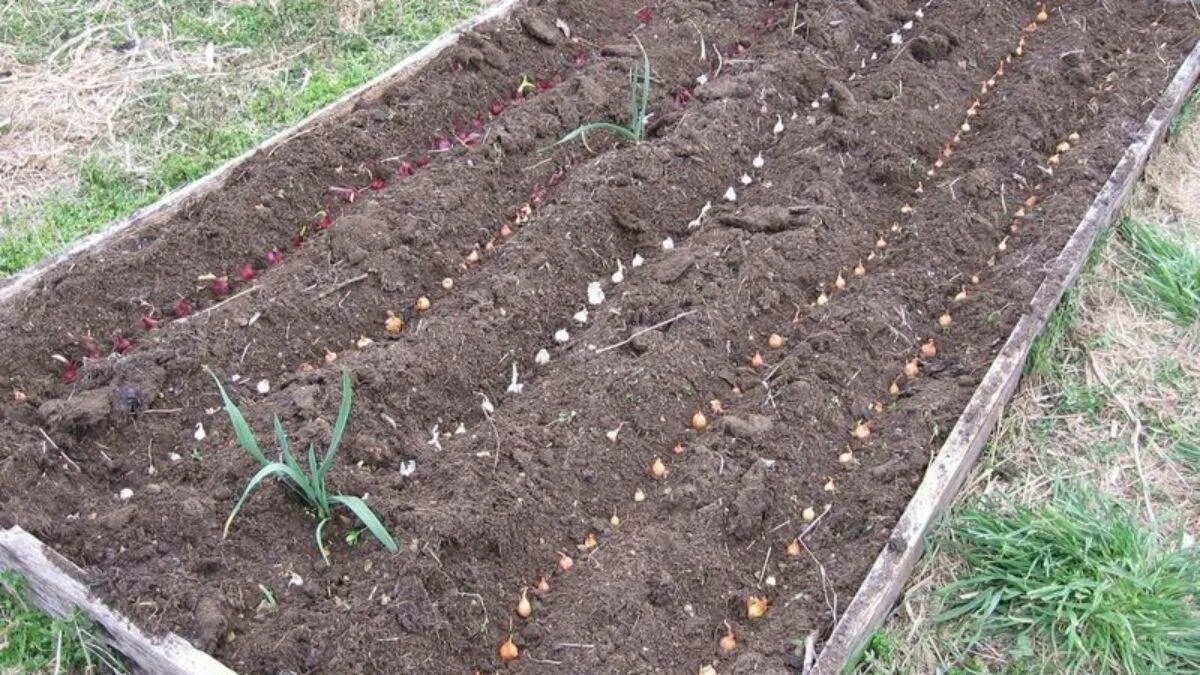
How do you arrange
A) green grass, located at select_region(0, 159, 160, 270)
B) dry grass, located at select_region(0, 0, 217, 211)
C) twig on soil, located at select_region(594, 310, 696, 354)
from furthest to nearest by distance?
dry grass, located at select_region(0, 0, 217, 211)
green grass, located at select_region(0, 159, 160, 270)
twig on soil, located at select_region(594, 310, 696, 354)

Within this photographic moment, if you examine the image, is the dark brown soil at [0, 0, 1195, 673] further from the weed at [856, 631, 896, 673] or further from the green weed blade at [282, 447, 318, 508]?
the weed at [856, 631, 896, 673]

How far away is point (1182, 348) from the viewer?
3.66 metres

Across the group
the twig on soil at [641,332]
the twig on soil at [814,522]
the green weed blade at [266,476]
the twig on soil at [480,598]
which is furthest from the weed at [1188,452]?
the green weed blade at [266,476]

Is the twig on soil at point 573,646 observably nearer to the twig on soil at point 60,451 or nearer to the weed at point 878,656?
the weed at point 878,656

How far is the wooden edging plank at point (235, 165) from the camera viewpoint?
11.5 feet

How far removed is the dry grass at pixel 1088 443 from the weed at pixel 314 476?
1.28 metres

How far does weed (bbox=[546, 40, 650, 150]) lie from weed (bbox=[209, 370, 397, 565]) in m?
1.43

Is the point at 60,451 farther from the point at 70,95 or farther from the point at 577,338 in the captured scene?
the point at 70,95

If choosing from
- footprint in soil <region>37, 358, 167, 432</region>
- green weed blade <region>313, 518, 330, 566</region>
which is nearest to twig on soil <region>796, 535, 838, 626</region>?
green weed blade <region>313, 518, 330, 566</region>

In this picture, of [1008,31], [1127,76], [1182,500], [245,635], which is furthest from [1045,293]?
[245,635]

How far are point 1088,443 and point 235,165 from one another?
2905mm

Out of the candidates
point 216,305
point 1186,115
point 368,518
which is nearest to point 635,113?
point 216,305

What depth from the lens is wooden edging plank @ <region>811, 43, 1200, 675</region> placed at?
264cm

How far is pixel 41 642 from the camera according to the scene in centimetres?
280
